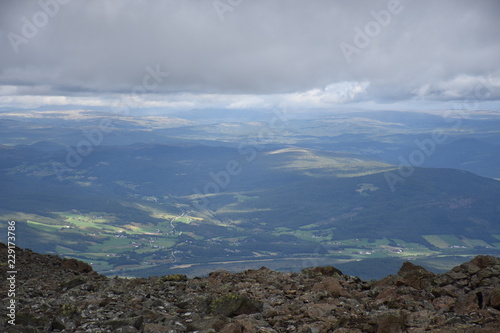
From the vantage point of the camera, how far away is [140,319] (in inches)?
610

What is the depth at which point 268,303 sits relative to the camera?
18.8 meters

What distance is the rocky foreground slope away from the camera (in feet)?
48.8

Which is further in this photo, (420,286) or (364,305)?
(420,286)

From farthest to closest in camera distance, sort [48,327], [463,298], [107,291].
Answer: [107,291] → [463,298] → [48,327]

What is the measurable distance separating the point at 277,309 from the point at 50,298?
1127 centimetres

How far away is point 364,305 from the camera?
59.4 feet

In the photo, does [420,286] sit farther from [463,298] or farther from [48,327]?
[48,327]

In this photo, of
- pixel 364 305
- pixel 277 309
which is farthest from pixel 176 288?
pixel 364 305

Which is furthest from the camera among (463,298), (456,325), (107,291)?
(107,291)

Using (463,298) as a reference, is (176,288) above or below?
below

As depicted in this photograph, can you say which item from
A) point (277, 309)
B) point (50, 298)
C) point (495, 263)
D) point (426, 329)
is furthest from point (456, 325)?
point (50, 298)

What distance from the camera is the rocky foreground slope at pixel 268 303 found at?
14.9 meters

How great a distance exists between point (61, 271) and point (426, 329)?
82.0 ft

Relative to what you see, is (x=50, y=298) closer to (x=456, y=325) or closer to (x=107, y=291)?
(x=107, y=291)
